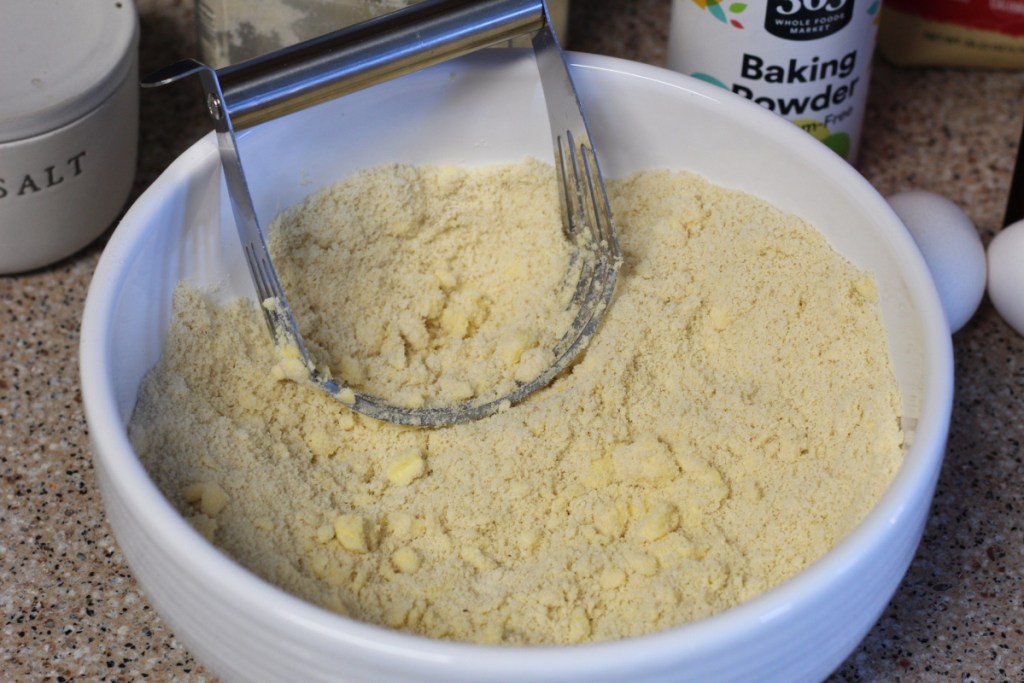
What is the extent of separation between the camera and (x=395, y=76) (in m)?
0.60

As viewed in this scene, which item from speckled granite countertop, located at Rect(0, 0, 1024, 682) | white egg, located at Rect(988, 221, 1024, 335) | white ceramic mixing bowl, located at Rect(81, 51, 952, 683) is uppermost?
white ceramic mixing bowl, located at Rect(81, 51, 952, 683)

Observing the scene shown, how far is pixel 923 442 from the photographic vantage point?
49 cm

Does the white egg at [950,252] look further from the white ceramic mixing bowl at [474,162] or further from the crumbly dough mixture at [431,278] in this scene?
the crumbly dough mixture at [431,278]

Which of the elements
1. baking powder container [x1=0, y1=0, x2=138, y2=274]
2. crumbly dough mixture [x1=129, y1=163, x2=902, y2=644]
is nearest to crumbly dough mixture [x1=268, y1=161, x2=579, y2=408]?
crumbly dough mixture [x1=129, y1=163, x2=902, y2=644]

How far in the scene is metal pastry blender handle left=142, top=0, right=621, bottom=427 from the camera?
1.86 feet

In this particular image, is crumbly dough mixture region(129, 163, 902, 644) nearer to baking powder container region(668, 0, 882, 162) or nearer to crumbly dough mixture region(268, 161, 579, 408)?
crumbly dough mixture region(268, 161, 579, 408)

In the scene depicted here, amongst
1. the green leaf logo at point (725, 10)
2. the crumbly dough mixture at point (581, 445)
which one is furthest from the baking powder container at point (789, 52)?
the crumbly dough mixture at point (581, 445)

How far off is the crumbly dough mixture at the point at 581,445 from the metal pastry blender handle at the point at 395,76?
0.01 meters

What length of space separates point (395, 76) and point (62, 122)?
188mm

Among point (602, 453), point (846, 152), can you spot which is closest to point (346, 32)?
point (602, 453)

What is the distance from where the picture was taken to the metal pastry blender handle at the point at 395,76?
1.86 feet

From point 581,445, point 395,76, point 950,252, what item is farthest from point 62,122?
point 950,252

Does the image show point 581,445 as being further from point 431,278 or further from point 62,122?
point 62,122

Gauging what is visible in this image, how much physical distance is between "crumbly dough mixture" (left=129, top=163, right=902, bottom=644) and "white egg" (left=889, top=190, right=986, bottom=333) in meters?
0.08
